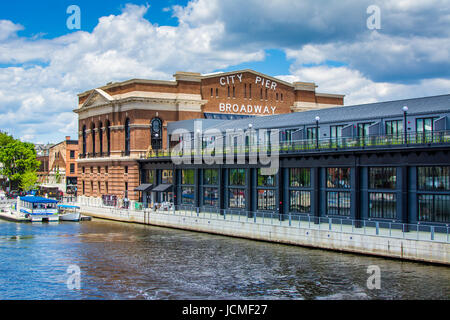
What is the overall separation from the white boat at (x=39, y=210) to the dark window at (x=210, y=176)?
69.1ft

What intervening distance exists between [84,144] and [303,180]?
5499 cm

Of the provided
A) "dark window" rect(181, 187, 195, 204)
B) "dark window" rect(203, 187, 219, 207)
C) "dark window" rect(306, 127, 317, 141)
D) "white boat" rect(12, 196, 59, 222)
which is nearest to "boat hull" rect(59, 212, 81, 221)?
"white boat" rect(12, 196, 59, 222)

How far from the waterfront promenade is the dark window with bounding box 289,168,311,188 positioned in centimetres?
380

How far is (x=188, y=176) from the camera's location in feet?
229

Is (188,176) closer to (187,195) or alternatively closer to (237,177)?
(187,195)

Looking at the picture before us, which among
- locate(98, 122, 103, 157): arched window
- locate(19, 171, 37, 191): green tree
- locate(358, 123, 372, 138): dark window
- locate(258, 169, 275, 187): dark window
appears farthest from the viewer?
locate(19, 171, 37, 191): green tree

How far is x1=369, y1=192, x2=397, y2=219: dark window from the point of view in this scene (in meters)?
45.1

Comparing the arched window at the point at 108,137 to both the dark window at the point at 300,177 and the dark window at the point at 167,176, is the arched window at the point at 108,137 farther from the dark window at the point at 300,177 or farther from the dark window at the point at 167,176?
the dark window at the point at 300,177

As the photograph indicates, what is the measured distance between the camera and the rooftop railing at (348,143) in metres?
42.2

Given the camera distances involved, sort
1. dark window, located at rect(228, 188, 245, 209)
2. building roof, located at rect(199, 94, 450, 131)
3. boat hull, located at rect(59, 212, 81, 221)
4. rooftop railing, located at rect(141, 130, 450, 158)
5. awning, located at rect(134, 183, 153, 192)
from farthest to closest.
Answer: awning, located at rect(134, 183, 153, 192), boat hull, located at rect(59, 212, 81, 221), dark window, located at rect(228, 188, 245, 209), building roof, located at rect(199, 94, 450, 131), rooftop railing, located at rect(141, 130, 450, 158)

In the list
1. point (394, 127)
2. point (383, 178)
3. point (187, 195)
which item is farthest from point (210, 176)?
point (383, 178)

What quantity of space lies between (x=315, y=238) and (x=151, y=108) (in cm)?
4046

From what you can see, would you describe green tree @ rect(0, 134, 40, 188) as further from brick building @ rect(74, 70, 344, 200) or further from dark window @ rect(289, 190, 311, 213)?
dark window @ rect(289, 190, 311, 213)

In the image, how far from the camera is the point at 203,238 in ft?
176
